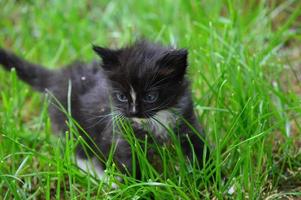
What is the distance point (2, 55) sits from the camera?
13.1ft

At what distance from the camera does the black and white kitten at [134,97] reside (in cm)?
304

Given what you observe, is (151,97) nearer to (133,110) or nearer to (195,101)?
(133,110)

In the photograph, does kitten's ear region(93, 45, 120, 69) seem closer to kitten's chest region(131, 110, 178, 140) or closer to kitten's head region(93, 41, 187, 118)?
kitten's head region(93, 41, 187, 118)

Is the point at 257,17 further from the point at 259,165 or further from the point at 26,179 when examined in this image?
the point at 26,179

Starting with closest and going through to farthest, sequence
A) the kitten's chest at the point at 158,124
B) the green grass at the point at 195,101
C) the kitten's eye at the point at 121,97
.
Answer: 1. the green grass at the point at 195,101
2. the kitten's eye at the point at 121,97
3. the kitten's chest at the point at 158,124

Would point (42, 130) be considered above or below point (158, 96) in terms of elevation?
below

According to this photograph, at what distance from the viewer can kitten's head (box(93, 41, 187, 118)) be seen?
9.91 feet

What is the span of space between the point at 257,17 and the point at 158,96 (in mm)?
2262

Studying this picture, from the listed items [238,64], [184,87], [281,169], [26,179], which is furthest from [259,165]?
[26,179]

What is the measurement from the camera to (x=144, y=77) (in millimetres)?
3006

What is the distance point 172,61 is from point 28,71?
141cm

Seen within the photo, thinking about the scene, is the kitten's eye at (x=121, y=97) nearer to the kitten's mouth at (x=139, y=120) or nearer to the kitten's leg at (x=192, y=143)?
the kitten's mouth at (x=139, y=120)

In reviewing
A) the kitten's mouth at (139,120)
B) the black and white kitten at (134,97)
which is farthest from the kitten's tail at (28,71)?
the kitten's mouth at (139,120)

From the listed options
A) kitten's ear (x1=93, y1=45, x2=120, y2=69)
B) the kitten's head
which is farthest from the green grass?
kitten's ear (x1=93, y1=45, x2=120, y2=69)
